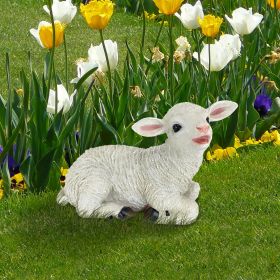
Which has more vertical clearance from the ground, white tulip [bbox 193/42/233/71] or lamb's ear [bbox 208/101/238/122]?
white tulip [bbox 193/42/233/71]

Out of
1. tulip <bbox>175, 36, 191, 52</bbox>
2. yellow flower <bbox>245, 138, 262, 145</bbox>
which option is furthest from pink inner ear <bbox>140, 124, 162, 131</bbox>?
yellow flower <bbox>245, 138, 262, 145</bbox>

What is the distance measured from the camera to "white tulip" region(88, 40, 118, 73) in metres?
5.21

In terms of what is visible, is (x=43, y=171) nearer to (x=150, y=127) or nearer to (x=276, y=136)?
(x=150, y=127)

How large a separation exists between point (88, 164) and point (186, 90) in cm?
120

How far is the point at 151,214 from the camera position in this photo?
15.4ft

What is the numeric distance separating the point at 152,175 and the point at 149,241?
33cm

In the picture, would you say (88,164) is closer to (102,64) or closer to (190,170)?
(190,170)

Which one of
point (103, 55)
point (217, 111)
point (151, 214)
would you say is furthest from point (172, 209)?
point (103, 55)

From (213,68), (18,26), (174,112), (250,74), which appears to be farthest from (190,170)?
(18,26)

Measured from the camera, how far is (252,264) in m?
4.30

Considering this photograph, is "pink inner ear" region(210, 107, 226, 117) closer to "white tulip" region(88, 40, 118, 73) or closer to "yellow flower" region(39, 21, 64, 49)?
"white tulip" region(88, 40, 118, 73)

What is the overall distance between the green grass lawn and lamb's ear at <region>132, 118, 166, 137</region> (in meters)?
0.47

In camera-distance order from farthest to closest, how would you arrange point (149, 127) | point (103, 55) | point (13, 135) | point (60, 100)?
1. point (103, 55)
2. point (60, 100)
3. point (13, 135)
4. point (149, 127)

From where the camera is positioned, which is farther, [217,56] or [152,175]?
[217,56]
